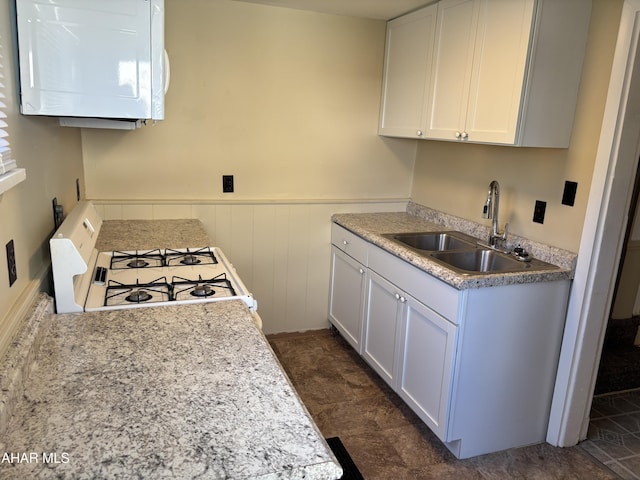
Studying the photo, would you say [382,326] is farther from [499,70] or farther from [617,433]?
[499,70]

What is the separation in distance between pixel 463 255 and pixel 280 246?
49.4 inches

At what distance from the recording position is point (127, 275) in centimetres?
193

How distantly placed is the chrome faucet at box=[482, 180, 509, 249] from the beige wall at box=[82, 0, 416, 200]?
1062mm

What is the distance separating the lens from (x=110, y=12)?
1.49m

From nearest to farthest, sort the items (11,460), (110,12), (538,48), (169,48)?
1. (11,460)
2. (110,12)
3. (538,48)
4. (169,48)

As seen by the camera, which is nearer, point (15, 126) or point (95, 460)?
point (95, 460)

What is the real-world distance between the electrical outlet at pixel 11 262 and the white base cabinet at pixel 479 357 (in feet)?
5.09

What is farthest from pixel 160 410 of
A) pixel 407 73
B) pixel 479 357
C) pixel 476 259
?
pixel 407 73

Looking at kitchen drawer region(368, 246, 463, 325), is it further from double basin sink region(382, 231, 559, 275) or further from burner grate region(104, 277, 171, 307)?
burner grate region(104, 277, 171, 307)

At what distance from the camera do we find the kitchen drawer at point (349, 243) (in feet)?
9.44

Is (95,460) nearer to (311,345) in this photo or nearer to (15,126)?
(15,126)

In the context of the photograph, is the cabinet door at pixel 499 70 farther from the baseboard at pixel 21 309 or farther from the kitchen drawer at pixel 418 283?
the baseboard at pixel 21 309

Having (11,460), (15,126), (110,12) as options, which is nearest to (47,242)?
(15,126)

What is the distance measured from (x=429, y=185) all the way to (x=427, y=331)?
4.34 feet
